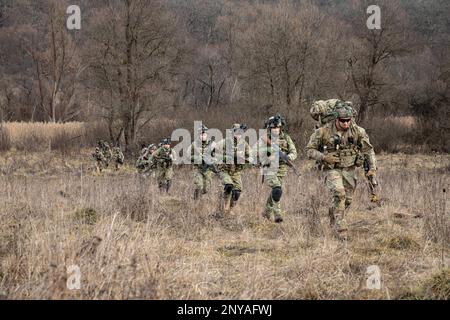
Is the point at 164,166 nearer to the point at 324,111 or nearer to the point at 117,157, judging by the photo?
the point at 324,111

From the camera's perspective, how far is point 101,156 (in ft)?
61.8

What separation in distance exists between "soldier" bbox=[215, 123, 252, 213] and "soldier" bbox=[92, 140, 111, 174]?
1038 cm

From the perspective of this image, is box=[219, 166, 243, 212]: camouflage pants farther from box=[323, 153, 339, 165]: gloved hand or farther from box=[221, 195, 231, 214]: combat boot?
box=[323, 153, 339, 165]: gloved hand

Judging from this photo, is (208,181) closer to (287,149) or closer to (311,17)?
(287,149)

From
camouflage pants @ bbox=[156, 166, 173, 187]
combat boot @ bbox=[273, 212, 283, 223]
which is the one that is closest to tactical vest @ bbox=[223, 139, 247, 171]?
combat boot @ bbox=[273, 212, 283, 223]

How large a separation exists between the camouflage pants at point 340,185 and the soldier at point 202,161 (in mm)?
3647

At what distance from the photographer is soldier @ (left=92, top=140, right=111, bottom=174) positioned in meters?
18.7

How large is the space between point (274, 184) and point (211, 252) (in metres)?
2.40

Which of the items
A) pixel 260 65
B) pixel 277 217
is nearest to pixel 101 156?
pixel 260 65

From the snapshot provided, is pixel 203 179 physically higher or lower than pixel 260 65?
lower

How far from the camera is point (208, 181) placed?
10.1 m

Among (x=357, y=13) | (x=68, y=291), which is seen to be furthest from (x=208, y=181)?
(x=357, y=13)

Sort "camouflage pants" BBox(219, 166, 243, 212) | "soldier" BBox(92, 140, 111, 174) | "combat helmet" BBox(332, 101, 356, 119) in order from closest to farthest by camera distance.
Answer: "combat helmet" BBox(332, 101, 356, 119), "camouflage pants" BBox(219, 166, 243, 212), "soldier" BBox(92, 140, 111, 174)

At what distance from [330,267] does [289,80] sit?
1968 cm
